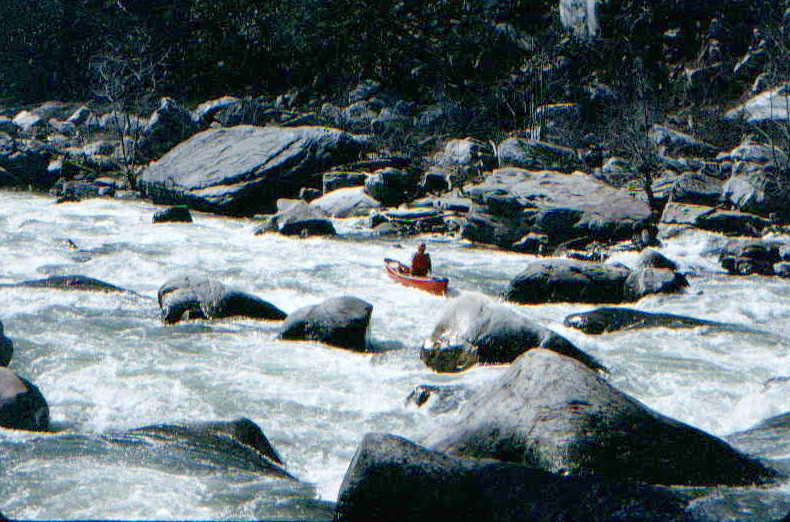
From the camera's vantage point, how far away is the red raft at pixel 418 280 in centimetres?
1088

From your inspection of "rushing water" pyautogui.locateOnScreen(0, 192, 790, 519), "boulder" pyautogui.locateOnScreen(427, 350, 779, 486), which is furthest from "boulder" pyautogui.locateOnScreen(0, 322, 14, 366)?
"boulder" pyautogui.locateOnScreen(427, 350, 779, 486)

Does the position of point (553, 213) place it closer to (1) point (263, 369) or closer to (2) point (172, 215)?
(2) point (172, 215)

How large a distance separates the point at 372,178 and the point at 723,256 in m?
7.95

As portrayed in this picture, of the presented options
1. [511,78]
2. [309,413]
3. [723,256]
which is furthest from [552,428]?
[511,78]

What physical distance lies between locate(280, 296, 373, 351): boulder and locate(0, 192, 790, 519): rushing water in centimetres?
17

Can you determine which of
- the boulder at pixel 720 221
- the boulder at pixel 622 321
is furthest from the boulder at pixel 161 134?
the boulder at pixel 622 321

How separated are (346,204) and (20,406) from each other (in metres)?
12.6

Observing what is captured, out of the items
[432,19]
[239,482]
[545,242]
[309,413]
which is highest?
[432,19]

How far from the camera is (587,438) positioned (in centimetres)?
443

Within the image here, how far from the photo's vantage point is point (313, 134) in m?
20.4

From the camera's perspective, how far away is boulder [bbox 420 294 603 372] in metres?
7.39

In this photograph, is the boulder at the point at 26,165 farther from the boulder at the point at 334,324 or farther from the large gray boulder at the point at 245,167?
A: the boulder at the point at 334,324

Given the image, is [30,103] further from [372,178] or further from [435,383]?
[435,383]

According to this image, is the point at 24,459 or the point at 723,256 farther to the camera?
the point at 723,256
